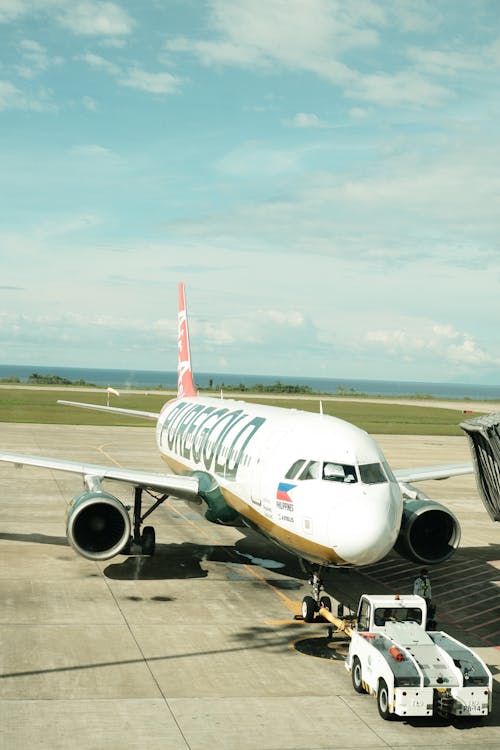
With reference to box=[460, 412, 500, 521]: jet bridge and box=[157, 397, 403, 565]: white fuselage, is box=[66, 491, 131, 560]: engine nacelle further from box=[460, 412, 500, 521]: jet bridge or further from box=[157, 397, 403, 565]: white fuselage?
box=[460, 412, 500, 521]: jet bridge

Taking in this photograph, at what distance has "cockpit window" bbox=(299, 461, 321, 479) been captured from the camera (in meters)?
16.2

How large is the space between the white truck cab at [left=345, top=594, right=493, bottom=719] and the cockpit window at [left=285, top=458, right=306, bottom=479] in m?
3.81

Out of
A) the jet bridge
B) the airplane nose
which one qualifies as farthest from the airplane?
the jet bridge

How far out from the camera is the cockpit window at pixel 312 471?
16219mm

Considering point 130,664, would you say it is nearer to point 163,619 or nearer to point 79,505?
point 163,619

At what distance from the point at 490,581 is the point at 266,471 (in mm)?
8736

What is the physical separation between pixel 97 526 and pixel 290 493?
20.3ft

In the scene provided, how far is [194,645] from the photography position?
51.2 ft

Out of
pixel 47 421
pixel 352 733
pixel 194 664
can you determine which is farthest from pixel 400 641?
pixel 47 421

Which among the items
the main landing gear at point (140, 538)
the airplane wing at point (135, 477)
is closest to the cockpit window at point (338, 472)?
the airplane wing at point (135, 477)

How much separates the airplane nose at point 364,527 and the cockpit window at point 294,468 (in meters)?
1.70

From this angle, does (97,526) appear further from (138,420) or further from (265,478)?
(138,420)

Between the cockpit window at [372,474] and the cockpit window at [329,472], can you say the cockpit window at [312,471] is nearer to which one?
the cockpit window at [329,472]

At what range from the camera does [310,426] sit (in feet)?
59.2
